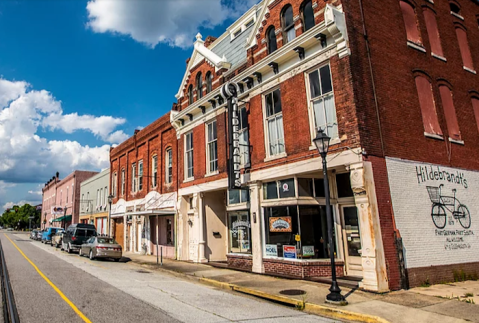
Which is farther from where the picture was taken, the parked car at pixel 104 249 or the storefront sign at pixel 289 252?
the parked car at pixel 104 249

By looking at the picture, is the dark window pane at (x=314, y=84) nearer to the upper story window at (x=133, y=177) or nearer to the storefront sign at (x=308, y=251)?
the storefront sign at (x=308, y=251)

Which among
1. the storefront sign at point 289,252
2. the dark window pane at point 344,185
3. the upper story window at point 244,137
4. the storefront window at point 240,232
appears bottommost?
the storefront sign at point 289,252

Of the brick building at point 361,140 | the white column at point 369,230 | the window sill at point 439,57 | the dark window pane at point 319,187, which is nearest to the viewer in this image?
the white column at point 369,230

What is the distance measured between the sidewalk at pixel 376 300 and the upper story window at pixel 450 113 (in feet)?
18.8

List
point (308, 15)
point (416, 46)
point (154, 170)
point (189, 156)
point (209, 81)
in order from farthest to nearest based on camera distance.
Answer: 1. point (154, 170)
2. point (189, 156)
3. point (209, 81)
4. point (416, 46)
5. point (308, 15)

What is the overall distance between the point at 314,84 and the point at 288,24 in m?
3.11

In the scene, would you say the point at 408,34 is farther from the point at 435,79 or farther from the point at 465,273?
the point at 465,273

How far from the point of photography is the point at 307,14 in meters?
13.0

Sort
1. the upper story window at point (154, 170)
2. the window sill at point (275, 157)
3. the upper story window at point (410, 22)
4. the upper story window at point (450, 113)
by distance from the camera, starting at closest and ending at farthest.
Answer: the window sill at point (275, 157) → the upper story window at point (410, 22) → the upper story window at point (450, 113) → the upper story window at point (154, 170)

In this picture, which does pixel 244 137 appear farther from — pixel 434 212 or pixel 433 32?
pixel 433 32

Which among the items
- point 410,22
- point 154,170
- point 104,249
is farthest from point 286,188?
point 154,170

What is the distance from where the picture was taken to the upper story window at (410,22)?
44.9 ft

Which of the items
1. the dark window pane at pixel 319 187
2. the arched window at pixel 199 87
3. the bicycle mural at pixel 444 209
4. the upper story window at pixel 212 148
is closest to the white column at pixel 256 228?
the dark window pane at pixel 319 187

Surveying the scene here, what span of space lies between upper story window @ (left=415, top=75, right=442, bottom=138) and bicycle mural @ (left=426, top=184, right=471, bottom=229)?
2187 millimetres
